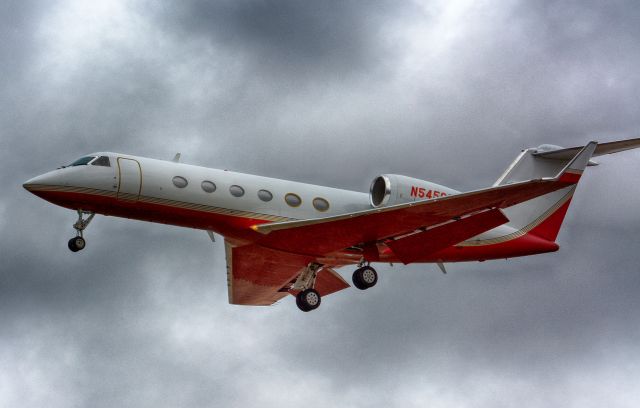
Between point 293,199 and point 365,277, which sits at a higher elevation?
point 293,199

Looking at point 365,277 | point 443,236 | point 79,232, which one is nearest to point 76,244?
point 79,232

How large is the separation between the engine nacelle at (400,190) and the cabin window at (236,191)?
3698 millimetres

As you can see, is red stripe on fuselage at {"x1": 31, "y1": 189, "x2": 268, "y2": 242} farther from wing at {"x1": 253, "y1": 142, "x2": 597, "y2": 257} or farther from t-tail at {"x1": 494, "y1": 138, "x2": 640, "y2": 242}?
t-tail at {"x1": 494, "y1": 138, "x2": 640, "y2": 242}

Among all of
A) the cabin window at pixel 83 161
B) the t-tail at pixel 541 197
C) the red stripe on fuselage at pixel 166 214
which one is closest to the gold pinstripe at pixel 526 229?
the t-tail at pixel 541 197

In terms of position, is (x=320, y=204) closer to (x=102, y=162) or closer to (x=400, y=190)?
(x=400, y=190)

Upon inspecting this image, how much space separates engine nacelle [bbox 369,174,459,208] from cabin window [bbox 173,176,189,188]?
5249mm

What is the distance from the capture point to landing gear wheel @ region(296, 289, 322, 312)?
2681 cm

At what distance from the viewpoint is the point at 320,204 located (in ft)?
86.0

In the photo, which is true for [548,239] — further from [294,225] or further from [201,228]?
[201,228]

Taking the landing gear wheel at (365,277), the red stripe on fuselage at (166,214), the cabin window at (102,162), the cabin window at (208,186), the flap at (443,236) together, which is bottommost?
the landing gear wheel at (365,277)

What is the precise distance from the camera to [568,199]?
96.5ft

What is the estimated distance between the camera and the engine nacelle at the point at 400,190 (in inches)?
1008

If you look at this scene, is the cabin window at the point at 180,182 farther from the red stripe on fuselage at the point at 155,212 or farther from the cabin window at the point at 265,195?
the cabin window at the point at 265,195

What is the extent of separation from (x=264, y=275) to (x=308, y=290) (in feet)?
6.67
